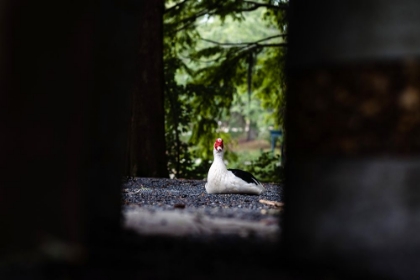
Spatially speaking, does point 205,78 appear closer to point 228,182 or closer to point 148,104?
point 148,104

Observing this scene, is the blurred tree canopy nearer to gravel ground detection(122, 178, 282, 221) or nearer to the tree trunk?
the tree trunk

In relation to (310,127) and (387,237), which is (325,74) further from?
(387,237)

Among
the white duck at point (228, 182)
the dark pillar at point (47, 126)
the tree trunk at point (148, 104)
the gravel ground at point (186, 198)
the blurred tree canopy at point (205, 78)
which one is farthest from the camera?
the blurred tree canopy at point (205, 78)

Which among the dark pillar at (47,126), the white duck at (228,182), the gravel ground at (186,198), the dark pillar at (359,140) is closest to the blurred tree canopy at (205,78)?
the gravel ground at (186,198)

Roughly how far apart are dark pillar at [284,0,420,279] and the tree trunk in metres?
8.19

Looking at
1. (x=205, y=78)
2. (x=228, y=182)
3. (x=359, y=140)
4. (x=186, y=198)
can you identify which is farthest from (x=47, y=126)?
(x=205, y=78)

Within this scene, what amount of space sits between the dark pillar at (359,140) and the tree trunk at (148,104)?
8.19 metres

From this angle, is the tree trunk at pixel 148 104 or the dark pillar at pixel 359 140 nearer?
the dark pillar at pixel 359 140

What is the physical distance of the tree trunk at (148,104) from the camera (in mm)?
10961

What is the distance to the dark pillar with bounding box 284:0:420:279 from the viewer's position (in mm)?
2660

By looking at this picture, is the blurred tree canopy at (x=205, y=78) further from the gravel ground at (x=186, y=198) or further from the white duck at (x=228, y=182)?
the white duck at (x=228, y=182)

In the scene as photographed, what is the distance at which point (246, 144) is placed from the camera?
99.2ft

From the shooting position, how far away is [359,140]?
273 centimetres

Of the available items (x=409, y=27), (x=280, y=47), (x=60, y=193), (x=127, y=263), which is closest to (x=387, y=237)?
(x=409, y=27)
